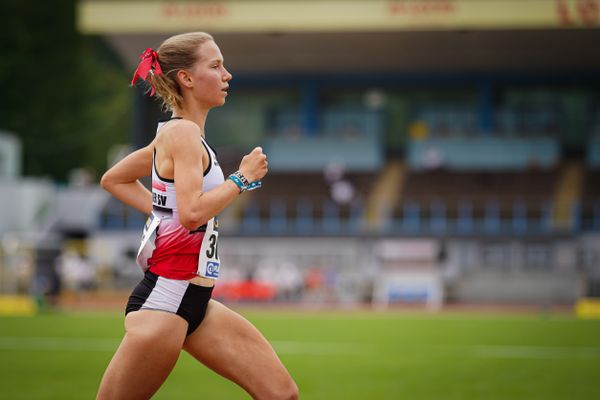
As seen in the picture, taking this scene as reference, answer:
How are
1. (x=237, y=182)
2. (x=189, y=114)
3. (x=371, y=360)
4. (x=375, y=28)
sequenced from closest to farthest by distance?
(x=237, y=182)
(x=189, y=114)
(x=371, y=360)
(x=375, y=28)

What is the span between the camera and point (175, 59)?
15.5 ft

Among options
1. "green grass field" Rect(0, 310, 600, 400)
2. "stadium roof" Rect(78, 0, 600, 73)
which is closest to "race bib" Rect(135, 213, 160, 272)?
"green grass field" Rect(0, 310, 600, 400)

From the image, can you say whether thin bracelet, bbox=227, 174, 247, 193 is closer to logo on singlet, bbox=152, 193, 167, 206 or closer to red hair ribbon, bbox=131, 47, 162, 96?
logo on singlet, bbox=152, 193, 167, 206

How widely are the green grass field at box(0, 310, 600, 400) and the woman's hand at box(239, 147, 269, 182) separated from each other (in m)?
5.19

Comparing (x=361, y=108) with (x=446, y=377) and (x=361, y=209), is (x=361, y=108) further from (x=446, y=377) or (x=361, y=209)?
(x=446, y=377)

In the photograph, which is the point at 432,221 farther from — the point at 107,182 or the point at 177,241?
the point at 177,241

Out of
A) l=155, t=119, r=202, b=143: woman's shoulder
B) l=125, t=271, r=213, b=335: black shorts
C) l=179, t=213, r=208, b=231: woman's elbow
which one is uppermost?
l=155, t=119, r=202, b=143: woman's shoulder

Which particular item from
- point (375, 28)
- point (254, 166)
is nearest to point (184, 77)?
point (254, 166)

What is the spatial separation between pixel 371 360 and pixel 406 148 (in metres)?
31.8

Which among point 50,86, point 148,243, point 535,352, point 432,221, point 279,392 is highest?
point 50,86

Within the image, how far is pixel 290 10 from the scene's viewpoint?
3678 cm

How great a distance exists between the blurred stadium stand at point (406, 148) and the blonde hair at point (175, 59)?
28623 millimetres

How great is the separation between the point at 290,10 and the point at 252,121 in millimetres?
8271

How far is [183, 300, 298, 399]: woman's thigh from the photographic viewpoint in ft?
15.9
